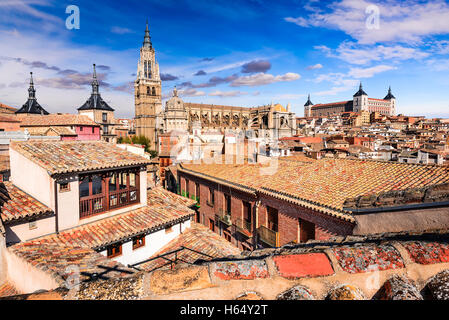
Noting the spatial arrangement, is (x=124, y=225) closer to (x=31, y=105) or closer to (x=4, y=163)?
(x=4, y=163)

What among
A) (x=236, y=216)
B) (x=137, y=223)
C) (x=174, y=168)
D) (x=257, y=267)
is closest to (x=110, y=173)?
(x=137, y=223)

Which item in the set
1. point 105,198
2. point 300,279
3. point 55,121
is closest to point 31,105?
point 55,121

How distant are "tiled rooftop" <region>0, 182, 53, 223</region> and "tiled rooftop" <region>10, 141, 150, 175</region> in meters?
1.24

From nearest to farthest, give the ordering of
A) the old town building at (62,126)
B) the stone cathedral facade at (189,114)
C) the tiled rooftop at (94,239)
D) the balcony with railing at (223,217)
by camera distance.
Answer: the tiled rooftop at (94,239)
the balcony with railing at (223,217)
the old town building at (62,126)
the stone cathedral facade at (189,114)

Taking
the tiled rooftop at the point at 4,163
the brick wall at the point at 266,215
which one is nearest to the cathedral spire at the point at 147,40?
the tiled rooftop at the point at 4,163

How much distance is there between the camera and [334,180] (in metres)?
10.4

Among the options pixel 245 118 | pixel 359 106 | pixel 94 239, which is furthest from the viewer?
pixel 359 106

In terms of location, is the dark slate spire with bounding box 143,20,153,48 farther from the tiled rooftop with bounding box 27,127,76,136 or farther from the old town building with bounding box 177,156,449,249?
the old town building with bounding box 177,156,449,249

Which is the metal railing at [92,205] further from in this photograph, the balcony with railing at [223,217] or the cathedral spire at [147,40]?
the cathedral spire at [147,40]

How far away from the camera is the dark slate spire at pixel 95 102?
60.7 meters

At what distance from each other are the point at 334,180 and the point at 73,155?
10.4 m

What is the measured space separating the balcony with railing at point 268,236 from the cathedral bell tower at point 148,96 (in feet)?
230

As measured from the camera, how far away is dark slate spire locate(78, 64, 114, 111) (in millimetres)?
60656

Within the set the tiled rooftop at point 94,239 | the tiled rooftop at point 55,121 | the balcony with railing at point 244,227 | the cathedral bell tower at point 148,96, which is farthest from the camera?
the cathedral bell tower at point 148,96
